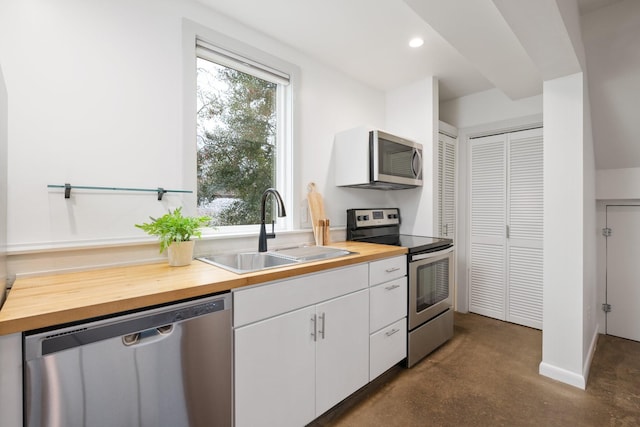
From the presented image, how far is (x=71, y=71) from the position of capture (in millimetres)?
1394

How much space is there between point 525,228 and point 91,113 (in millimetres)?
3537

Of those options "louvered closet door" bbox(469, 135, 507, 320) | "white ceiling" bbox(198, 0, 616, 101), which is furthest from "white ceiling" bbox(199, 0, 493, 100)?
"louvered closet door" bbox(469, 135, 507, 320)

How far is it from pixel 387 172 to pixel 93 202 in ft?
6.44

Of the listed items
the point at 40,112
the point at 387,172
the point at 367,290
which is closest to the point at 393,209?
the point at 387,172

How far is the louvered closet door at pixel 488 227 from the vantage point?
310 centimetres

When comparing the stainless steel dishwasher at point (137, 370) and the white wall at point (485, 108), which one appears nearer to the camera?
the stainless steel dishwasher at point (137, 370)

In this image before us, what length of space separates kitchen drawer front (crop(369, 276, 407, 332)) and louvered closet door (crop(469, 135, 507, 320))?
5.13 ft

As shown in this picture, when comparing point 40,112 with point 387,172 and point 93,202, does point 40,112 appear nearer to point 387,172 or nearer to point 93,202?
point 93,202

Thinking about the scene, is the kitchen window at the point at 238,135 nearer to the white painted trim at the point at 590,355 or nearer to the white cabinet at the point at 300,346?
the white cabinet at the point at 300,346

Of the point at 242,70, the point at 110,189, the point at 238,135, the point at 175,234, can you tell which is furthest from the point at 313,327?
the point at 242,70

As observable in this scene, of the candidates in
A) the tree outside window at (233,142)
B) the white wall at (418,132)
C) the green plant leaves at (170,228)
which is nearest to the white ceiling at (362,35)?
the white wall at (418,132)

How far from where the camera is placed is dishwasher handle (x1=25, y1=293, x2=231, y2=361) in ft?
2.86

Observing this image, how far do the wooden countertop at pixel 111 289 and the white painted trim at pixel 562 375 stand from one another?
5.82 ft

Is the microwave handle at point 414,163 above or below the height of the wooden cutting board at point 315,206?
above
